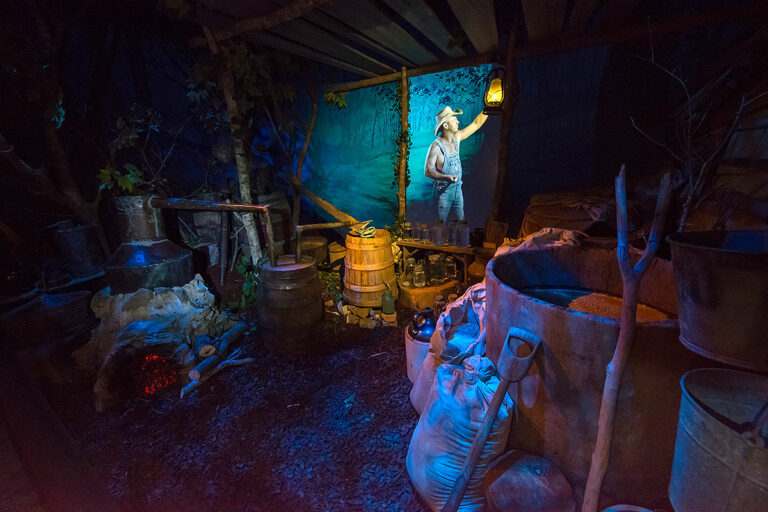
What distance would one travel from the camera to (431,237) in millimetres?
5723

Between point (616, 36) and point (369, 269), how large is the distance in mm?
4731

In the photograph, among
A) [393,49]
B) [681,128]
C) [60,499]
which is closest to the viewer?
[60,499]

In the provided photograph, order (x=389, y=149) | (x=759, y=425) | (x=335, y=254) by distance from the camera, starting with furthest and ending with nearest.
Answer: (x=335, y=254) < (x=389, y=149) < (x=759, y=425)

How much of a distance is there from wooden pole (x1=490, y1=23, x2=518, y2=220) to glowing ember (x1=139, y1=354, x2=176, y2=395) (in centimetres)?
532

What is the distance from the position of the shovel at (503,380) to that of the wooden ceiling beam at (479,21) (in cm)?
379

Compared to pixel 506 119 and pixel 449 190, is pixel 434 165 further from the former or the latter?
pixel 506 119

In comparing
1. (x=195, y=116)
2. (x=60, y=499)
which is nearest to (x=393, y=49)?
(x=195, y=116)

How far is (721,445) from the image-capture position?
1.08 metres

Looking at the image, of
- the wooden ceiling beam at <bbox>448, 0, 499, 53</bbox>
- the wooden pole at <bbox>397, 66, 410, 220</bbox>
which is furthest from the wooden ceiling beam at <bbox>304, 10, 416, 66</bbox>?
the wooden ceiling beam at <bbox>448, 0, 499, 53</bbox>

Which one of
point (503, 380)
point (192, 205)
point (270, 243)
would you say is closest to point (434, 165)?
point (270, 243)

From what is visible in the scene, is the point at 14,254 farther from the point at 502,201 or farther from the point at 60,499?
the point at 502,201

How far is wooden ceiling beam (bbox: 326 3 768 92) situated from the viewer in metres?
3.49

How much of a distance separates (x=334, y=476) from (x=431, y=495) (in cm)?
90

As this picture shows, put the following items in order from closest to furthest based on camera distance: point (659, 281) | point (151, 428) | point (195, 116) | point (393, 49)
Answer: point (659, 281)
point (151, 428)
point (393, 49)
point (195, 116)
